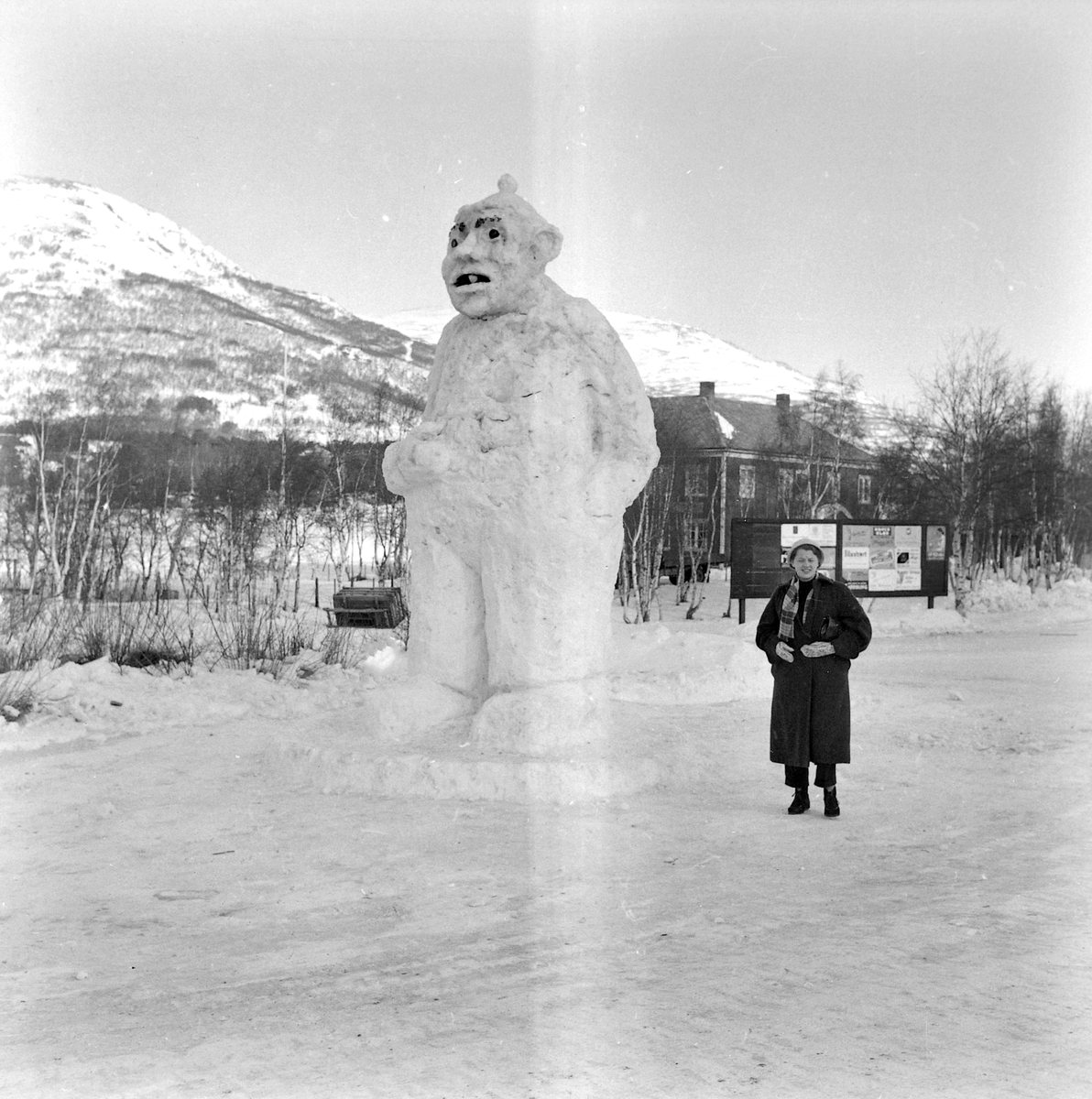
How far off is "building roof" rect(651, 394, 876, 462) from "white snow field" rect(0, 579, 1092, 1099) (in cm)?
2397

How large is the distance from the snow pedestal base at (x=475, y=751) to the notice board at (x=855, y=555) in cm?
1051

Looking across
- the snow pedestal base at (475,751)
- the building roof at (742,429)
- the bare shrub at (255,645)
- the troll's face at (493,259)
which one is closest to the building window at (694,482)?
the building roof at (742,429)

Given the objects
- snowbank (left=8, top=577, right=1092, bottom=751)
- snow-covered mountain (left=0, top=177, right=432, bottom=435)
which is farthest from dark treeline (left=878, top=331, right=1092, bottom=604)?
snow-covered mountain (left=0, top=177, right=432, bottom=435)

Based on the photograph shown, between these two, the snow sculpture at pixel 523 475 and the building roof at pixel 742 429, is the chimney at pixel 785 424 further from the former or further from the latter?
the snow sculpture at pixel 523 475

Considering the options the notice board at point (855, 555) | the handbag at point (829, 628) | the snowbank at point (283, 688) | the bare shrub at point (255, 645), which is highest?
the notice board at point (855, 555)

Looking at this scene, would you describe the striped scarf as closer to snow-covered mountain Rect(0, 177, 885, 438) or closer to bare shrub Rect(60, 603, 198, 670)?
bare shrub Rect(60, 603, 198, 670)

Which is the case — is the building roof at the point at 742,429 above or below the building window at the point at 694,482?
above

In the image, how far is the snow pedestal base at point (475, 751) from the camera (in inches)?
244

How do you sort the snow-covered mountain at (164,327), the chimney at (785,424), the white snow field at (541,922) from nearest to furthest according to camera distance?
the white snow field at (541,922) < the chimney at (785,424) < the snow-covered mountain at (164,327)

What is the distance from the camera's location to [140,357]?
91.2 meters

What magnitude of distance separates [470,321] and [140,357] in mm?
90281

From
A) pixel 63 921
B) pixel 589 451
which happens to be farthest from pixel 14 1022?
pixel 589 451

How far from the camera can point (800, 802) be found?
20.1 ft

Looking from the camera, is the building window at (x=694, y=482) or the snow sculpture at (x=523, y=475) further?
the building window at (x=694, y=482)
